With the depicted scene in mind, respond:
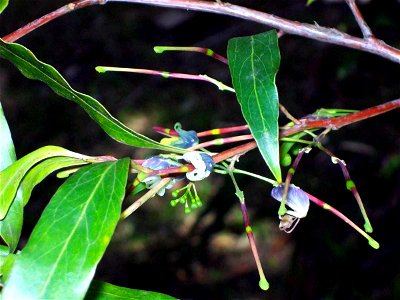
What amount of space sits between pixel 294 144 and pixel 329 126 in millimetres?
114

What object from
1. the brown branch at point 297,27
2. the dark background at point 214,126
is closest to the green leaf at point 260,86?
the brown branch at point 297,27

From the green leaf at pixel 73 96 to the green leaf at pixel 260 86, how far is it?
0.07 meters

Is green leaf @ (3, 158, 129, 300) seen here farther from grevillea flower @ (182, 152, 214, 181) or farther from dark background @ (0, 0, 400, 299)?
dark background @ (0, 0, 400, 299)

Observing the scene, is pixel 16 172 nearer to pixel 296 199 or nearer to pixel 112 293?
pixel 112 293

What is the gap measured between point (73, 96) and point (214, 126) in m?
1.74

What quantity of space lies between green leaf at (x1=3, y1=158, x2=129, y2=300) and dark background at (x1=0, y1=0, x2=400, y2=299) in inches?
39.4

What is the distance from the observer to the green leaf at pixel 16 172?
63 cm

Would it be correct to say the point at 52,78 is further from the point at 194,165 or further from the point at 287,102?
the point at 287,102

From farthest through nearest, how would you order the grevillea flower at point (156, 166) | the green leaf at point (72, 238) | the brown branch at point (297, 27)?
the brown branch at point (297, 27)
the grevillea flower at point (156, 166)
the green leaf at point (72, 238)

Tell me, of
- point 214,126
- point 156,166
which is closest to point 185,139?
point 156,166

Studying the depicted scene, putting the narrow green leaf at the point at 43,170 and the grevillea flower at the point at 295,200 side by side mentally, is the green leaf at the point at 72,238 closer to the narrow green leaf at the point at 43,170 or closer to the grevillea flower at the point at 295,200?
the narrow green leaf at the point at 43,170

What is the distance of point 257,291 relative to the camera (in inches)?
97.8

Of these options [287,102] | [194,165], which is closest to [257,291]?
[287,102]

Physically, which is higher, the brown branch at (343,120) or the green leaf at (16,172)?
the green leaf at (16,172)
